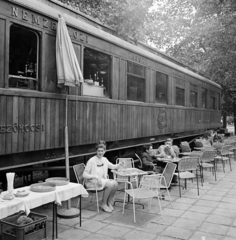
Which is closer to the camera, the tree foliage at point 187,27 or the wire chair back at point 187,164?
the wire chair back at point 187,164

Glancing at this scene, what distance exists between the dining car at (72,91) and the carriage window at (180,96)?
964 mm

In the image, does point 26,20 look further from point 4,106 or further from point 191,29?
point 191,29

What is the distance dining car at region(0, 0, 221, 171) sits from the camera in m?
4.13

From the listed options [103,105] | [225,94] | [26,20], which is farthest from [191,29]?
[26,20]

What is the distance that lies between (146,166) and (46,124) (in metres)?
2.87

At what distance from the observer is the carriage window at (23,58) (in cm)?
421

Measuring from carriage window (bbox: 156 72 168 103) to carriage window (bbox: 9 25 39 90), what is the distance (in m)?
4.50

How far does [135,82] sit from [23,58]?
3.37 metres

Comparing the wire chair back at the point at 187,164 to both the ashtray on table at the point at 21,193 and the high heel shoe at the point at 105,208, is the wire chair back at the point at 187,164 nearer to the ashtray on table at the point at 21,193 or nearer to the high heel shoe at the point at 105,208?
the high heel shoe at the point at 105,208

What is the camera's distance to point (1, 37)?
3.96m

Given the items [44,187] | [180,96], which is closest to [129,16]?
[180,96]

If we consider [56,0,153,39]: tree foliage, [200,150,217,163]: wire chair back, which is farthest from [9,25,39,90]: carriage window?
[200,150,217,163]: wire chair back

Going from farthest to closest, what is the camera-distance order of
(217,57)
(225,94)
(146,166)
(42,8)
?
(225,94)
(217,57)
(146,166)
(42,8)

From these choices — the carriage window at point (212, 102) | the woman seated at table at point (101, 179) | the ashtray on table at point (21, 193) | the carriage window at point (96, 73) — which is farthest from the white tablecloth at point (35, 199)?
the carriage window at point (212, 102)
